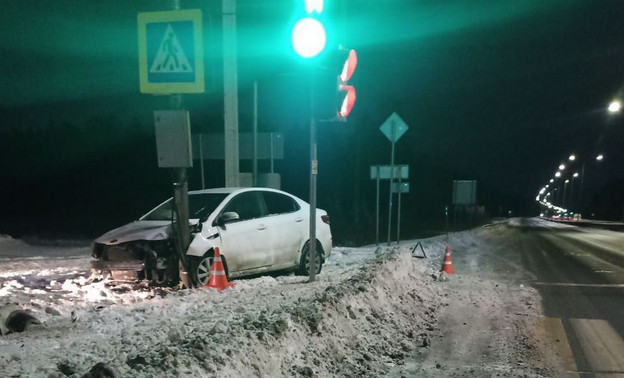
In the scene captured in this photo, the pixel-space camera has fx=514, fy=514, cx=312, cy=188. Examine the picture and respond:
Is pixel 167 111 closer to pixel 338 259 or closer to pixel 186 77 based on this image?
pixel 186 77

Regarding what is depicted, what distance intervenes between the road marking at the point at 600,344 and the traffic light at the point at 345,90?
14.2 ft

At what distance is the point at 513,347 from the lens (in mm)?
5859

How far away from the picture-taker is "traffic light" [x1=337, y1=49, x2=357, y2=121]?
25.5 ft

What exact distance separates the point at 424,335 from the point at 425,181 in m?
56.0

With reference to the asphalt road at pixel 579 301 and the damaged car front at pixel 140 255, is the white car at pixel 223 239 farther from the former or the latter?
the asphalt road at pixel 579 301

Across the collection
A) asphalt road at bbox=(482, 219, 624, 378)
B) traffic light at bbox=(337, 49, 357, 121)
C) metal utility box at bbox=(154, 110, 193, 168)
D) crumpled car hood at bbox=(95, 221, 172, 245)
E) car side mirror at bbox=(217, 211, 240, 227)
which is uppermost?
traffic light at bbox=(337, 49, 357, 121)

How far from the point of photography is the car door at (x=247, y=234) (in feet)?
27.6

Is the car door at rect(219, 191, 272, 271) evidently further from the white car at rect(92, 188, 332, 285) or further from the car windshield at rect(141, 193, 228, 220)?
the car windshield at rect(141, 193, 228, 220)

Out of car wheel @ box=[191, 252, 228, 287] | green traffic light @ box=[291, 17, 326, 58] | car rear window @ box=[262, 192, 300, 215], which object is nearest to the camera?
green traffic light @ box=[291, 17, 326, 58]

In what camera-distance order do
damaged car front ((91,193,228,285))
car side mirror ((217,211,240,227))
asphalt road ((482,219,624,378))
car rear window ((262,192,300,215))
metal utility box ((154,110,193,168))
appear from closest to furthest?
asphalt road ((482,219,624,378)), metal utility box ((154,110,193,168)), damaged car front ((91,193,228,285)), car side mirror ((217,211,240,227)), car rear window ((262,192,300,215))

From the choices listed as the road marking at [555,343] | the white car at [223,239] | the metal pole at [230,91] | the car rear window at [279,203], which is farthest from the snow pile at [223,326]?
the metal pole at [230,91]

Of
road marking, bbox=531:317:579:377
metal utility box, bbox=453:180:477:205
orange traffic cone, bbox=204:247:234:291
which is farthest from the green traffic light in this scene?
metal utility box, bbox=453:180:477:205

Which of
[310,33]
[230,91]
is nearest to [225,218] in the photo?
[310,33]

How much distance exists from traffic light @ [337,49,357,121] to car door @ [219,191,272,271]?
8.15 feet
